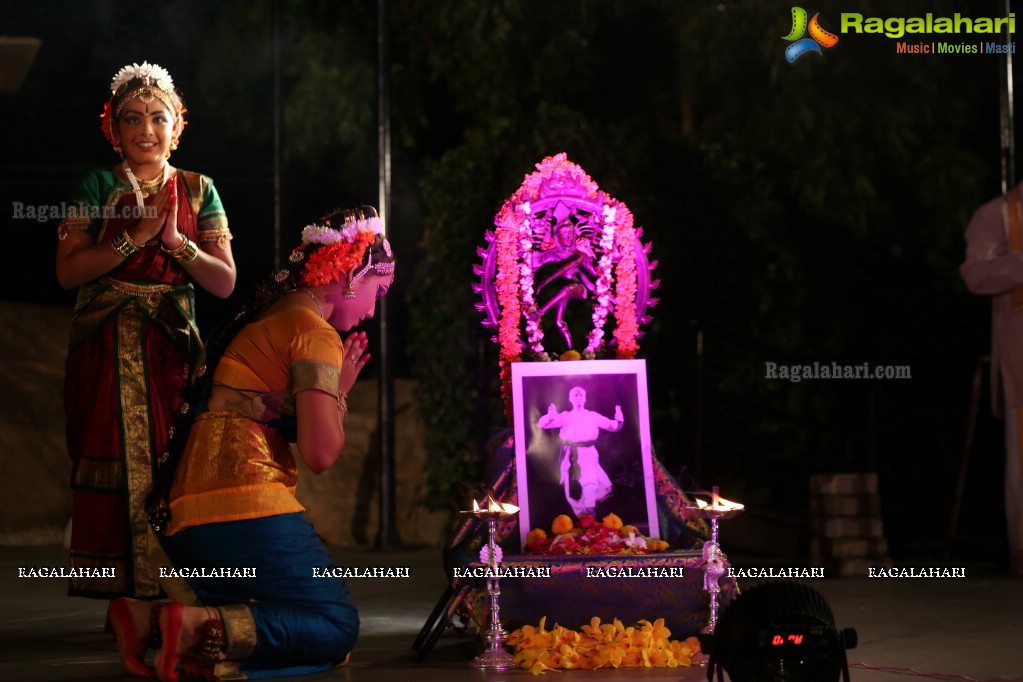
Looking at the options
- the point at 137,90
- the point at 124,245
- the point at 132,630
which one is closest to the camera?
the point at 132,630

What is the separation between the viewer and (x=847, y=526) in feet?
23.7

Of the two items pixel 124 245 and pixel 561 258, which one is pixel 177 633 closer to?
pixel 124 245

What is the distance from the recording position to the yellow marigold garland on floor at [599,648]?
4.82 metres

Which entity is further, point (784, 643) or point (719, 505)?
point (719, 505)

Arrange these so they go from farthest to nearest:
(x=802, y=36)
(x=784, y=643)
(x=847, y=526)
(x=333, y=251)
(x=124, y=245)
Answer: (x=802, y=36) → (x=847, y=526) → (x=124, y=245) → (x=333, y=251) → (x=784, y=643)

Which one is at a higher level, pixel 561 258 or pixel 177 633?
pixel 561 258

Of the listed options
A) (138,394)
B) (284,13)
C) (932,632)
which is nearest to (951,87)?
(284,13)

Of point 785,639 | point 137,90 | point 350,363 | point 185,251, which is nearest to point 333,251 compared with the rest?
point 350,363

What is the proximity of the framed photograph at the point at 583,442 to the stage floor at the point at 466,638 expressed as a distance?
0.59 meters

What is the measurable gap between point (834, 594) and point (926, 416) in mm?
2412

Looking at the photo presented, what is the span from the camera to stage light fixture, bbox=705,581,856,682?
12.6ft

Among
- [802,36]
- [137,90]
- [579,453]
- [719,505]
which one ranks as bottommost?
[719,505]

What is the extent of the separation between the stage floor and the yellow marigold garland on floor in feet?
0.22

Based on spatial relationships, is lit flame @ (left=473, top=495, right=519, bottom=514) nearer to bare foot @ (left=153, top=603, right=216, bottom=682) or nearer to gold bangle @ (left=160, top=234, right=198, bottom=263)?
bare foot @ (left=153, top=603, right=216, bottom=682)
